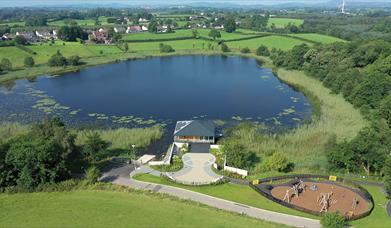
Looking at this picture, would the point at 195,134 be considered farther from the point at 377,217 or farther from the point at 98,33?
the point at 98,33

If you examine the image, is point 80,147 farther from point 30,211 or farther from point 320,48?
point 320,48

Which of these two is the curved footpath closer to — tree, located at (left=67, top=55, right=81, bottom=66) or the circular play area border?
the circular play area border

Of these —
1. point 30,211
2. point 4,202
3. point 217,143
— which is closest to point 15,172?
point 4,202

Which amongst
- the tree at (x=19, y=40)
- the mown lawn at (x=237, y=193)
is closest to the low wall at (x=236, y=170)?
the mown lawn at (x=237, y=193)

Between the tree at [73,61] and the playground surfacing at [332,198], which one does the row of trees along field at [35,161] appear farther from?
the tree at [73,61]

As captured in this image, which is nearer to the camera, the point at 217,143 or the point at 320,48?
the point at 217,143
